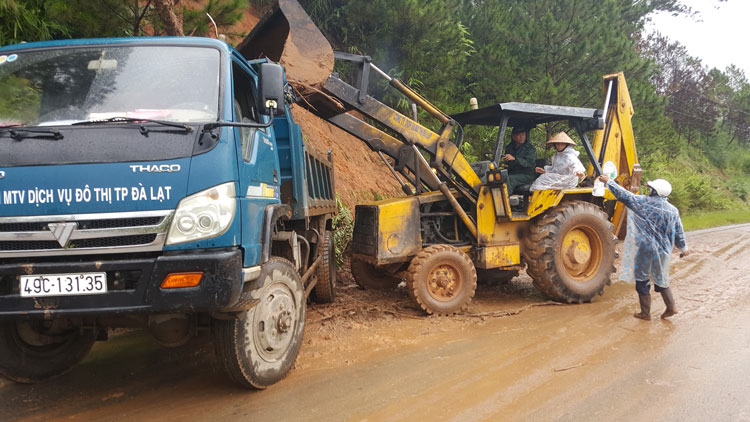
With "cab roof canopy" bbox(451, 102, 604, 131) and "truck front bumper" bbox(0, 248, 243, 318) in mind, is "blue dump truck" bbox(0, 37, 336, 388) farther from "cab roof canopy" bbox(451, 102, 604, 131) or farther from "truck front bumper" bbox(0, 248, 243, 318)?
"cab roof canopy" bbox(451, 102, 604, 131)

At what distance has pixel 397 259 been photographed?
5.58 metres

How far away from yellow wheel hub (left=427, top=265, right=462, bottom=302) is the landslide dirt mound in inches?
185

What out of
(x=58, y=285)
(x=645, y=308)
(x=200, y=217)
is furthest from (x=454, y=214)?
(x=58, y=285)

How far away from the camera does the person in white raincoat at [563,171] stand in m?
6.14

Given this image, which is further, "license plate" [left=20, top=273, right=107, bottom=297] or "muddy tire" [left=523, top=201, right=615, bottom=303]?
"muddy tire" [left=523, top=201, right=615, bottom=303]

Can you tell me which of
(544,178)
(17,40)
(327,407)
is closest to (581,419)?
(327,407)

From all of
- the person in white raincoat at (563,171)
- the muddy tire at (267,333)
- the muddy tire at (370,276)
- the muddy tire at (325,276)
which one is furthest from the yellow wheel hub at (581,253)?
the muddy tire at (267,333)

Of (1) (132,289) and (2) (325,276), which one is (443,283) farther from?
(1) (132,289)

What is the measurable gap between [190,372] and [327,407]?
141 centimetres

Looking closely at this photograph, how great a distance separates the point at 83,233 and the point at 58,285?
12.7 inches

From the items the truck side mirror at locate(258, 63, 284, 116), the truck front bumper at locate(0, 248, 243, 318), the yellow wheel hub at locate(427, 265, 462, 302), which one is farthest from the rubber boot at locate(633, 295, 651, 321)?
the truck front bumper at locate(0, 248, 243, 318)

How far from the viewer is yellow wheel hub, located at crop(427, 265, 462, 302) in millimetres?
5480

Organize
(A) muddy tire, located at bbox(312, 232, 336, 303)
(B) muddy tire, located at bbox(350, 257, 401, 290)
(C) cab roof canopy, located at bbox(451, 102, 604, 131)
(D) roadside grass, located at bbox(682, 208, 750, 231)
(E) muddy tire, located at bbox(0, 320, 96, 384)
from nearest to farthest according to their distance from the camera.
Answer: (E) muddy tire, located at bbox(0, 320, 96, 384) < (A) muddy tire, located at bbox(312, 232, 336, 303) < (C) cab roof canopy, located at bbox(451, 102, 604, 131) < (B) muddy tire, located at bbox(350, 257, 401, 290) < (D) roadside grass, located at bbox(682, 208, 750, 231)

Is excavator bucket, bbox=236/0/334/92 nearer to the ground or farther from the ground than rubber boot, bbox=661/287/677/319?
farther from the ground
